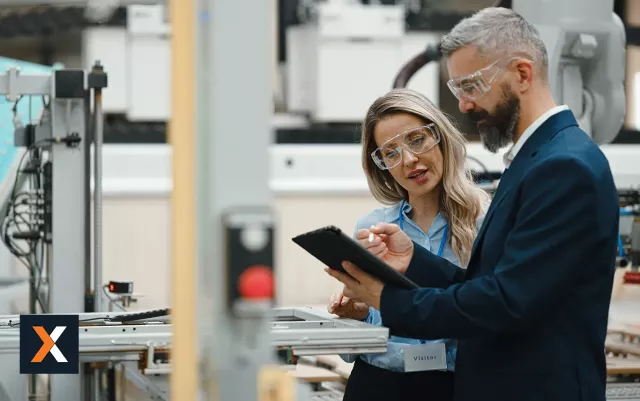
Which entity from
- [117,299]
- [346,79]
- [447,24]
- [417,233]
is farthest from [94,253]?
[447,24]

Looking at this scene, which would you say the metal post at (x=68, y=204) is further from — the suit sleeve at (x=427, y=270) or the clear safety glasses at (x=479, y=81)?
the clear safety glasses at (x=479, y=81)

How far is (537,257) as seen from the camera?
61.9 inches

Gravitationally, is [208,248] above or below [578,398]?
above

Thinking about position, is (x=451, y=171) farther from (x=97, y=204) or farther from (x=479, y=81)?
(x=97, y=204)

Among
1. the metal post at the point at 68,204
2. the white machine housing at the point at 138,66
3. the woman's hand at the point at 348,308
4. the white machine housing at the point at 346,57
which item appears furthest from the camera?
the white machine housing at the point at 346,57

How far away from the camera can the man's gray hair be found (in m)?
1.74

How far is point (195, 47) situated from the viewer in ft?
3.33

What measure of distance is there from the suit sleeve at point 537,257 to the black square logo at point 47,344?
2.32 feet

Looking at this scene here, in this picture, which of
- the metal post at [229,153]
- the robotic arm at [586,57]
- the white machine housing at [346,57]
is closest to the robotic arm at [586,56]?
the robotic arm at [586,57]

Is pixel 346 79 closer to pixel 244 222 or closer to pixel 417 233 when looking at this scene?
pixel 417 233

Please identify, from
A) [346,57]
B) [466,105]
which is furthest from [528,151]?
[346,57]

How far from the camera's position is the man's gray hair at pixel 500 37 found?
174 cm

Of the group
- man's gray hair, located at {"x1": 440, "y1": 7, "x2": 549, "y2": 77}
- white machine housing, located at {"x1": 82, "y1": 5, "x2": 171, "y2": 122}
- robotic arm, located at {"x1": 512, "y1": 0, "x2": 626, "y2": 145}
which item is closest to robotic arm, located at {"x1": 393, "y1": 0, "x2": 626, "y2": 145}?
robotic arm, located at {"x1": 512, "y1": 0, "x2": 626, "y2": 145}

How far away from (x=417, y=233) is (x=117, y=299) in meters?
1.38
